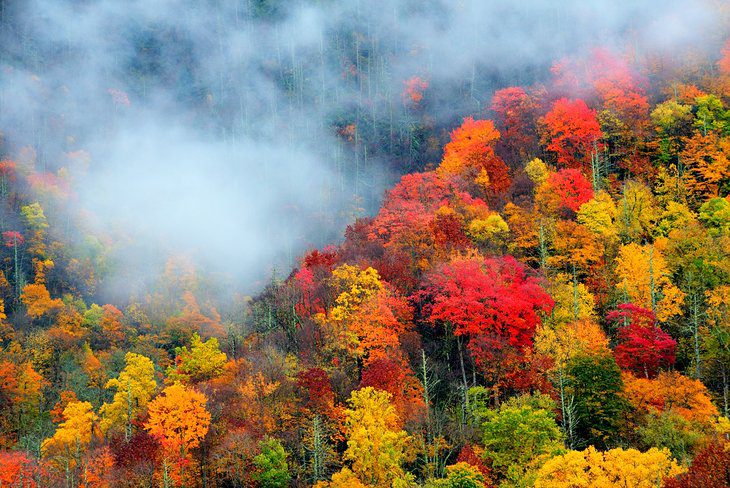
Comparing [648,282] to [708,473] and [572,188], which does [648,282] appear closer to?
[572,188]

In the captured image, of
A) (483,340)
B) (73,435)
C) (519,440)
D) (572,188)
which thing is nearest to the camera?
(519,440)

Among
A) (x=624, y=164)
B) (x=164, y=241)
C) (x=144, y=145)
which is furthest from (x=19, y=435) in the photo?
(x=144, y=145)

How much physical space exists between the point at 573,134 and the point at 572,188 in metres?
12.2

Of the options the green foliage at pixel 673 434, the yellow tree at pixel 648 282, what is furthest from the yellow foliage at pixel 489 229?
the green foliage at pixel 673 434

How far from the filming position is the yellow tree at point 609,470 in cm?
2708

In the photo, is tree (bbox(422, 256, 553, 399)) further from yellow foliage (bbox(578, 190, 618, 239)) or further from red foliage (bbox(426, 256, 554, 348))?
yellow foliage (bbox(578, 190, 618, 239))

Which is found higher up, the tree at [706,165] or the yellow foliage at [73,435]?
the tree at [706,165]

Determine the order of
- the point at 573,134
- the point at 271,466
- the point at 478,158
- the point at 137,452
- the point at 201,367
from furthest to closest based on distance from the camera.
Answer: the point at 478,158 → the point at 573,134 → the point at 201,367 → the point at 137,452 → the point at 271,466

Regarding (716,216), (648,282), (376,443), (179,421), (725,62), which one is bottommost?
(376,443)

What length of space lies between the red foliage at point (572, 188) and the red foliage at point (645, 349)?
1752 centimetres

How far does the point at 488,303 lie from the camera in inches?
1674

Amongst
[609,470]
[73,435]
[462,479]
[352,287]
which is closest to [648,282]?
[352,287]

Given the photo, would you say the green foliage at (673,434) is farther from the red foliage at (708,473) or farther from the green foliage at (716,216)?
the green foliage at (716,216)

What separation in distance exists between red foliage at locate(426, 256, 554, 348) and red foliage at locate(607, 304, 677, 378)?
208 inches
